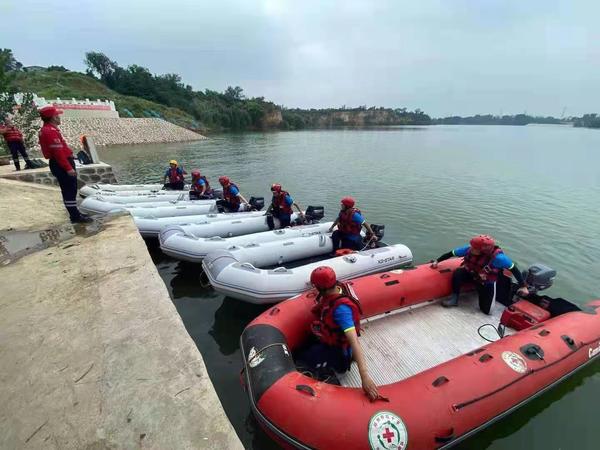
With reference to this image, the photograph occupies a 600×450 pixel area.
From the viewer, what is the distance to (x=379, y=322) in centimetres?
388

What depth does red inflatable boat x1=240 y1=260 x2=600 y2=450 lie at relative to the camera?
2.24m

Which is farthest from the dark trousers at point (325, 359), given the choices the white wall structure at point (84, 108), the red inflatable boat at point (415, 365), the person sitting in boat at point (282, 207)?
the white wall structure at point (84, 108)

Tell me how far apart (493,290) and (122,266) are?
14.5ft

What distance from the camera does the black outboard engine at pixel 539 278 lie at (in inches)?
151

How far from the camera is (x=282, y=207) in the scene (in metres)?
6.47

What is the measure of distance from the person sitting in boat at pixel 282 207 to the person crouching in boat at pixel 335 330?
3709mm

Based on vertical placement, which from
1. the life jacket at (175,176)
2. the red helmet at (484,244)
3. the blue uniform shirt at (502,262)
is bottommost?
the life jacket at (175,176)

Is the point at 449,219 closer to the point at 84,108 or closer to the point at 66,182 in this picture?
the point at 66,182

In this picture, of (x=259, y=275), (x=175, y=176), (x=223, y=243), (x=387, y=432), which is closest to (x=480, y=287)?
(x=387, y=432)

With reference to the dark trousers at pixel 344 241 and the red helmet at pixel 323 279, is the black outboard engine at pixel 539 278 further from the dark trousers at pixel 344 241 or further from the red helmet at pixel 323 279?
the red helmet at pixel 323 279

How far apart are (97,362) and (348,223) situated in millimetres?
3977

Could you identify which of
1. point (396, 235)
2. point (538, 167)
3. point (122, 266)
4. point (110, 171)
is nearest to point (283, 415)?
point (122, 266)

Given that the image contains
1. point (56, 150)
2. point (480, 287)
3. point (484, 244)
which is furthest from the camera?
point (56, 150)

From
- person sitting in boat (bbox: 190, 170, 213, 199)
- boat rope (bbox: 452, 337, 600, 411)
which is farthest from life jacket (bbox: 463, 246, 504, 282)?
person sitting in boat (bbox: 190, 170, 213, 199)
